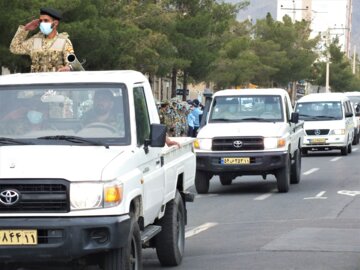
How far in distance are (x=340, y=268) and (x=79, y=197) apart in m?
3.54

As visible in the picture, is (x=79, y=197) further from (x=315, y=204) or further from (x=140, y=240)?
(x=315, y=204)

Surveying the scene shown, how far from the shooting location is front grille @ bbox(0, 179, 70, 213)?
775 centimetres

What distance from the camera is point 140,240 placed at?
27.8ft

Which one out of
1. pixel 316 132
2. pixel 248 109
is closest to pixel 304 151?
pixel 316 132

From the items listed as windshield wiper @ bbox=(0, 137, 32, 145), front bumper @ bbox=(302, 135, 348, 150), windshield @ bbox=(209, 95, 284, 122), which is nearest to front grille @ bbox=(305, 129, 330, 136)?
front bumper @ bbox=(302, 135, 348, 150)

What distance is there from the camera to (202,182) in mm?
20188

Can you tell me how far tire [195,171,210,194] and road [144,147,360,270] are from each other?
255 millimetres

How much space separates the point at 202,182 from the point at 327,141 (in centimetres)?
1475

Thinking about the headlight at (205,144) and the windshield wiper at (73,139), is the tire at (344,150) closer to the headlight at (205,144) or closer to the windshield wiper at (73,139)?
the headlight at (205,144)

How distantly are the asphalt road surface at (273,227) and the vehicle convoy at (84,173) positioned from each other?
1.01 m

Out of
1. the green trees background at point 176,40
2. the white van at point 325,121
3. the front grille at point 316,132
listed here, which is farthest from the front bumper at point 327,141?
the green trees background at point 176,40

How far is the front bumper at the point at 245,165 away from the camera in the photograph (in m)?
19.6

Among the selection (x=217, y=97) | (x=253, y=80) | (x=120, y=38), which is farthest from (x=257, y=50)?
(x=217, y=97)

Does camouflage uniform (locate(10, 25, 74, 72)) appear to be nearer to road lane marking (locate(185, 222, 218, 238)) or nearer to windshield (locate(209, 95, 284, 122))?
road lane marking (locate(185, 222, 218, 238))
